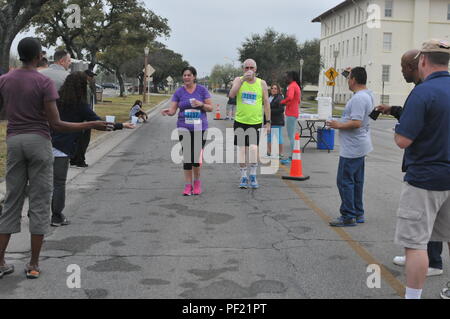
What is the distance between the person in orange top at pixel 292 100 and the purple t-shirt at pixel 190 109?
12.4 ft

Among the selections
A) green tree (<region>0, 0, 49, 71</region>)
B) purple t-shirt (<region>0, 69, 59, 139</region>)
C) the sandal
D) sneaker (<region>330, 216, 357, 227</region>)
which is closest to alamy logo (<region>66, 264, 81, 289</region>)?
the sandal

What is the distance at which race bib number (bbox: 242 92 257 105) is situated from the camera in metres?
8.64

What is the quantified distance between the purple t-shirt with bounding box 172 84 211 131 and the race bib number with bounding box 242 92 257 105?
0.67 meters

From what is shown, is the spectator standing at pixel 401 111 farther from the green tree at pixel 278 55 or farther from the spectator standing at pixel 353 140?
the green tree at pixel 278 55

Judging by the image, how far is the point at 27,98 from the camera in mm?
4668

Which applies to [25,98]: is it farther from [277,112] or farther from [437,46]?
[277,112]

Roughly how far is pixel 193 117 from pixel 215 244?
2766 millimetres

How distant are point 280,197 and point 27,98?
4.82 m

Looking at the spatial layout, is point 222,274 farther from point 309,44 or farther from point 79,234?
point 309,44

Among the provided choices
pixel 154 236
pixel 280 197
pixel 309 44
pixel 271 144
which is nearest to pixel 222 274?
pixel 154 236

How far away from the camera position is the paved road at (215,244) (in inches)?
181

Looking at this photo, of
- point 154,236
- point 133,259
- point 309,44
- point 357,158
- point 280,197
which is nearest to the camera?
point 133,259

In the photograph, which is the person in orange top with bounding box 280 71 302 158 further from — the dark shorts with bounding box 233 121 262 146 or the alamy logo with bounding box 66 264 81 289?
the alamy logo with bounding box 66 264 81 289

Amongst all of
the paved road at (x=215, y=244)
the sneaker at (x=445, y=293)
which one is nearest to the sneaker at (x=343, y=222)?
the paved road at (x=215, y=244)
